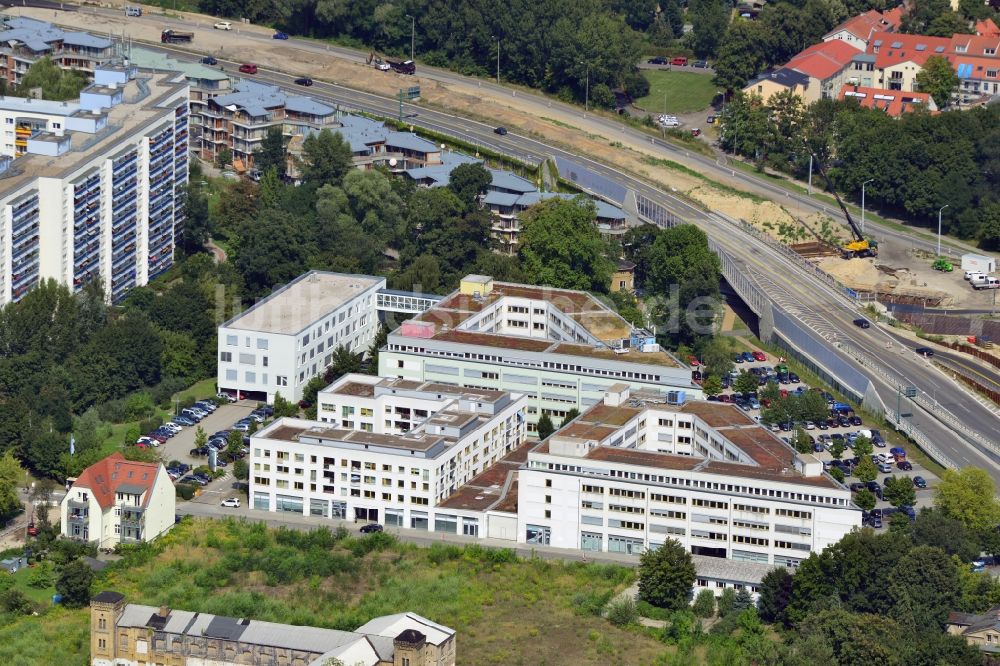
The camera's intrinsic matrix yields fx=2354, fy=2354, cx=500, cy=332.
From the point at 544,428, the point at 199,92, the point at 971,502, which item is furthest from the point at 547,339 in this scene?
the point at 199,92

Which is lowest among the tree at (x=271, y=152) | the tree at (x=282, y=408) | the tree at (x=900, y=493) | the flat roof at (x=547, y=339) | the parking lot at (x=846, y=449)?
the tree at (x=282, y=408)

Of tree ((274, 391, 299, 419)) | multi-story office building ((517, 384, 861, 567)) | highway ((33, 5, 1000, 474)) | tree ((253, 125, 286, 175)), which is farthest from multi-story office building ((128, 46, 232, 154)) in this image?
multi-story office building ((517, 384, 861, 567))

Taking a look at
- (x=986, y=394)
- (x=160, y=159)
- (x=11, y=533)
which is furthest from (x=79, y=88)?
(x=986, y=394)

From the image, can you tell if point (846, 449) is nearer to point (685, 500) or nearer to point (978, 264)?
point (685, 500)

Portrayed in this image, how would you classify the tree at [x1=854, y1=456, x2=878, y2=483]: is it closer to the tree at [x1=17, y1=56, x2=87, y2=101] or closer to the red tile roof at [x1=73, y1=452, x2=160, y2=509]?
the red tile roof at [x1=73, y1=452, x2=160, y2=509]

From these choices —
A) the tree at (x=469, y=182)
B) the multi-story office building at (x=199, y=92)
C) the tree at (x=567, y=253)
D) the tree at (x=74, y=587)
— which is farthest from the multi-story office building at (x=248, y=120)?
the tree at (x=74, y=587)

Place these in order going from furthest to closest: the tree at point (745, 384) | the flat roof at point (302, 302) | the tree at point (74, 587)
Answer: the tree at point (745, 384) → the flat roof at point (302, 302) → the tree at point (74, 587)

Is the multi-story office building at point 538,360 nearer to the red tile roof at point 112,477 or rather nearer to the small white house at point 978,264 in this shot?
the red tile roof at point 112,477

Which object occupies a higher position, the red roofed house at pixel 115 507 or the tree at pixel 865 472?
the tree at pixel 865 472
